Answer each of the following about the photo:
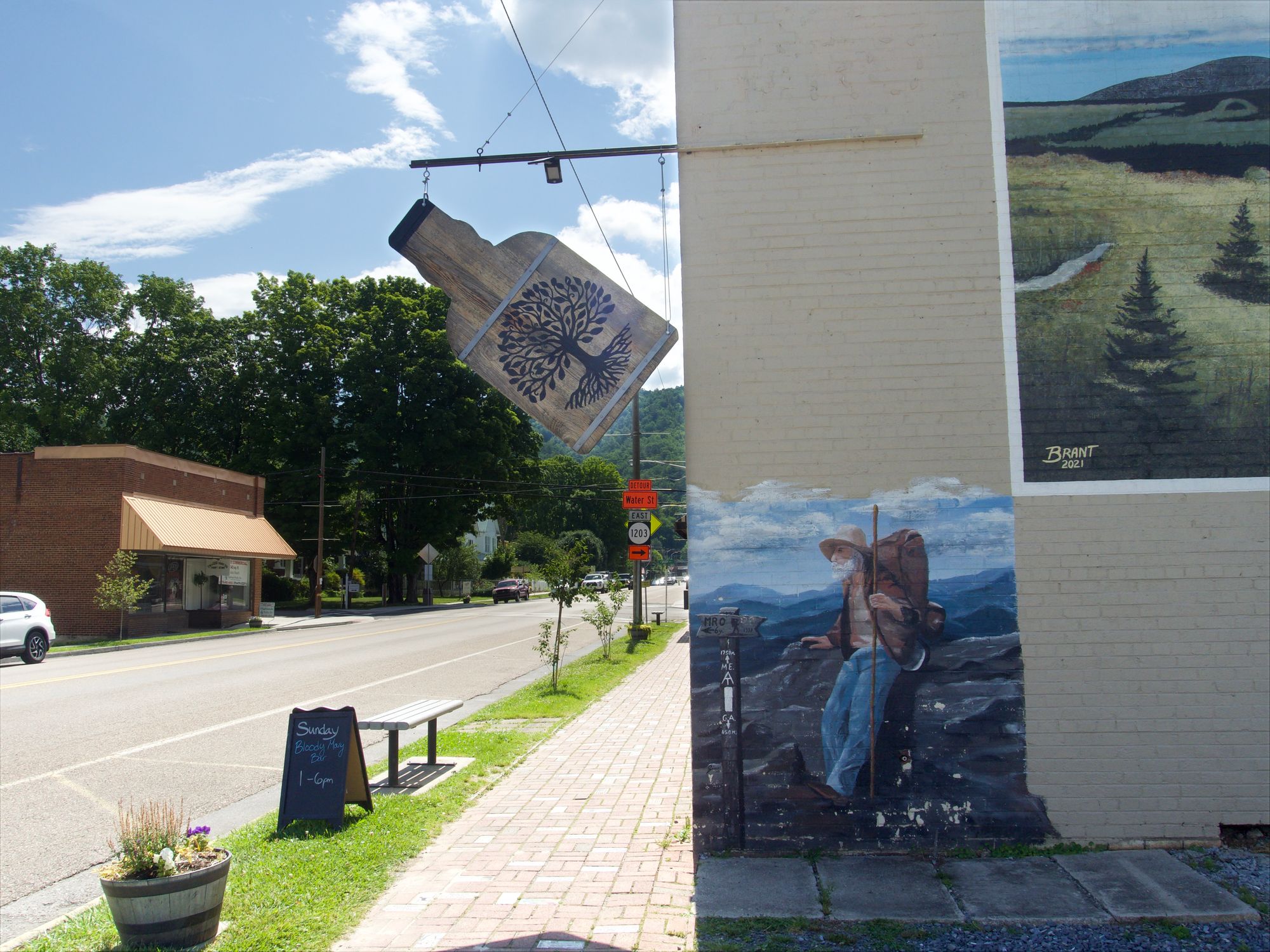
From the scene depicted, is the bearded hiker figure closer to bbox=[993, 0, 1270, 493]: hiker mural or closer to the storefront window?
bbox=[993, 0, 1270, 493]: hiker mural

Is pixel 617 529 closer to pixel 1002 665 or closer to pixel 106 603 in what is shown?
pixel 106 603

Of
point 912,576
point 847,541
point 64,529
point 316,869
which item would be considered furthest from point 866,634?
point 64,529

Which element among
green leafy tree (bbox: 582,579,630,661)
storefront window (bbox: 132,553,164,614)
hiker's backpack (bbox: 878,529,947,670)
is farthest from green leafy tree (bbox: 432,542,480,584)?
hiker's backpack (bbox: 878,529,947,670)

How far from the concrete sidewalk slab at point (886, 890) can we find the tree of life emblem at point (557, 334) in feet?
11.1

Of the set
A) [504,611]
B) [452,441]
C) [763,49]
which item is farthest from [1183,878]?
[452,441]

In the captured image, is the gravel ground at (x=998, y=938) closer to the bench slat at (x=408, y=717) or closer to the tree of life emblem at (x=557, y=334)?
the tree of life emblem at (x=557, y=334)

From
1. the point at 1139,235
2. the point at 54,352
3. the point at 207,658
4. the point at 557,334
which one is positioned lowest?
the point at 207,658

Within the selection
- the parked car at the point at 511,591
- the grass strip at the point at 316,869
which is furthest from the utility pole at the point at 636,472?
the parked car at the point at 511,591

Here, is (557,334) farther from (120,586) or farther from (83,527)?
(83,527)

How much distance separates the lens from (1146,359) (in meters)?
6.07

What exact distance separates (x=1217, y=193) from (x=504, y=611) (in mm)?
36549

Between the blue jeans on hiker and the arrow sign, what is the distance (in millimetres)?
663

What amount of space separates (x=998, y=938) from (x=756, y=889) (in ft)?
4.24

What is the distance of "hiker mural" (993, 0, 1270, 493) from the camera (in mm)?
6008
